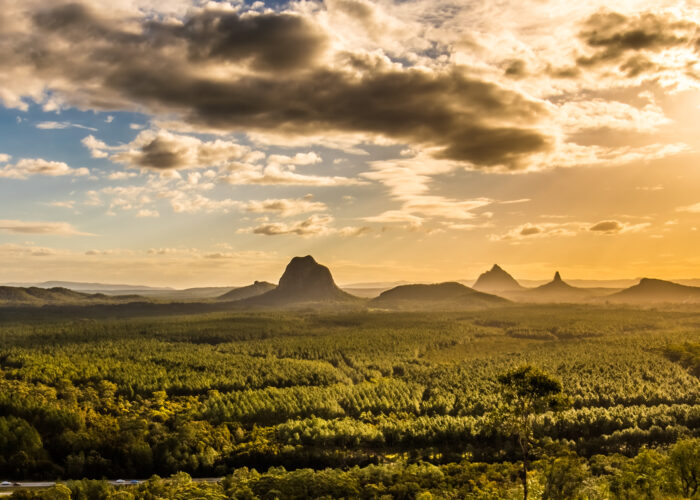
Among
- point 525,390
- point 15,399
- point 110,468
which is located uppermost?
point 525,390

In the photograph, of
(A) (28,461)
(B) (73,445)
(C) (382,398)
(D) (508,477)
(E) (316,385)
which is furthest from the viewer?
(E) (316,385)

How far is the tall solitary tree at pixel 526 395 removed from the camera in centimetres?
4603

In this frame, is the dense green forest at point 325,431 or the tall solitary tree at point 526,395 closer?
the tall solitary tree at point 526,395

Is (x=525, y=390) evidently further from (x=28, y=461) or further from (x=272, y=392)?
(x=272, y=392)

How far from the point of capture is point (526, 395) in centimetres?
4706

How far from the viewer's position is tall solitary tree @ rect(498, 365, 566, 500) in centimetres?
4603

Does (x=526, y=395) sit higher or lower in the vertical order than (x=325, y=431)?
higher

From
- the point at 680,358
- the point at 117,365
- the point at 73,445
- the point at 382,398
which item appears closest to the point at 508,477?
the point at 382,398

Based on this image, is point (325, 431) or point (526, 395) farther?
point (325, 431)

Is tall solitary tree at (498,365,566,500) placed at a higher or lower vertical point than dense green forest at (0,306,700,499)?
higher

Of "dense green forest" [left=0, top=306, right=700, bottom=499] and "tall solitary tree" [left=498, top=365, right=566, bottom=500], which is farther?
"dense green forest" [left=0, top=306, right=700, bottom=499]

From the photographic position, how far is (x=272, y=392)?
5325 inches

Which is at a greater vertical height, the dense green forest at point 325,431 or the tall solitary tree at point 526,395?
the tall solitary tree at point 526,395

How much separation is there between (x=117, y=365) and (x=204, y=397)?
40.5 metres
